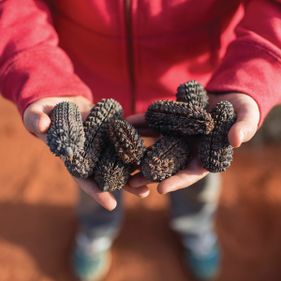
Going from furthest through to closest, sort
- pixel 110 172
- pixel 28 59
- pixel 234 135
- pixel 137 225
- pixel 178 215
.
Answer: pixel 137 225 → pixel 178 215 → pixel 28 59 → pixel 110 172 → pixel 234 135

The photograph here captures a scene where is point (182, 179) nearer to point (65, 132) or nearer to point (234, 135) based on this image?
point (234, 135)

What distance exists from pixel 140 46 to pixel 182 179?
0.48 metres

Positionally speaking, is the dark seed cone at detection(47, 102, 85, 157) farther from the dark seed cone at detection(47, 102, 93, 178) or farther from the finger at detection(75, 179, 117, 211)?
the finger at detection(75, 179, 117, 211)

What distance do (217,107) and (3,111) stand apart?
1872 millimetres

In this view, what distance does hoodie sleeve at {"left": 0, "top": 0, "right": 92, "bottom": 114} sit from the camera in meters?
1.26

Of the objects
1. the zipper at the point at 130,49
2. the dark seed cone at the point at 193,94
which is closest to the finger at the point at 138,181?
the dark seed cone at the point at 193,94

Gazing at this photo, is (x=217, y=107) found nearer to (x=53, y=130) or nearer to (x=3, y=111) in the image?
(x=53, y=130)

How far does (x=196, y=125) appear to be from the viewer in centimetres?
117

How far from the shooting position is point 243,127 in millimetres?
1049

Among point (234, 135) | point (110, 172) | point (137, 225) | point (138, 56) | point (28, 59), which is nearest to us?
point (234, 135)

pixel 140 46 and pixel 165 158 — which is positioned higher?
pixel 140 46

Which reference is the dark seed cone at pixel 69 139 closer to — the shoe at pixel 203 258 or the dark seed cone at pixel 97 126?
the dark seed cone at pixel 97 126

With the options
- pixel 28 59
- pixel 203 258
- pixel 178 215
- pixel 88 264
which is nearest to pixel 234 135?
pixel 28 59

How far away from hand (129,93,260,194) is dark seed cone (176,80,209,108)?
0.05 m
